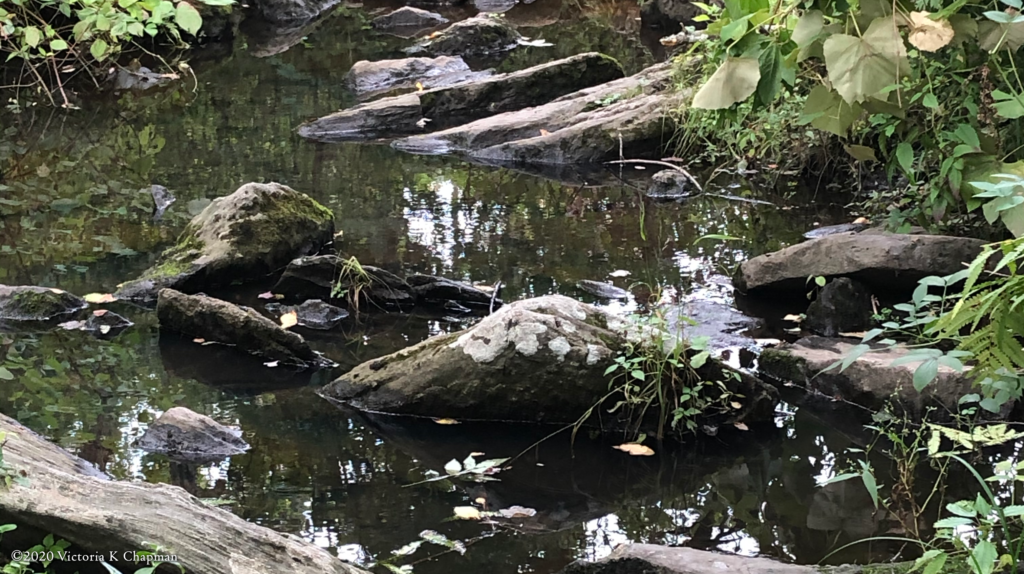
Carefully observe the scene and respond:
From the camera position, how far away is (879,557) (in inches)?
130

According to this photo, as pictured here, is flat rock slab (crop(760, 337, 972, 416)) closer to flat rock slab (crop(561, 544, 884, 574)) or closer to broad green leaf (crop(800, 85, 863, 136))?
flat rock slab (crop(561, 544, 884, 574))

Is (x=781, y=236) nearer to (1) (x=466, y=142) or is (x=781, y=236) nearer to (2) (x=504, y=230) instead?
(2) (x=504, y=230)

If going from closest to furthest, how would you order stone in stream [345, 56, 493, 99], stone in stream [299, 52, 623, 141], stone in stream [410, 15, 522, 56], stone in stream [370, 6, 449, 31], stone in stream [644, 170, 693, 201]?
stone in stream [644, 170, 693, 201] → stone in stream [299, 52, 623, 141] → stone in stream [345, 56, 493, 99] → stone in stream [410, 15, 522, 56] → stone in stream [370, 6, 449, 31]

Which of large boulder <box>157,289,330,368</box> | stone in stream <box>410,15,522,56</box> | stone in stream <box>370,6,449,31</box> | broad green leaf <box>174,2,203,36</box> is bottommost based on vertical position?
stone in stream <box>370,6,449,31</box>

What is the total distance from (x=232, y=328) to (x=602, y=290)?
1869mm

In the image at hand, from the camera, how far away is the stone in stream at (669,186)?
24.1 feet

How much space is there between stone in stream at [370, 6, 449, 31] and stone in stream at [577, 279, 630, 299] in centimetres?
1019

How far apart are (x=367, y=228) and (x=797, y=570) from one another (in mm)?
4298

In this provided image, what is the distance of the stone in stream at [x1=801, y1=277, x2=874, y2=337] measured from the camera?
4.89 metres

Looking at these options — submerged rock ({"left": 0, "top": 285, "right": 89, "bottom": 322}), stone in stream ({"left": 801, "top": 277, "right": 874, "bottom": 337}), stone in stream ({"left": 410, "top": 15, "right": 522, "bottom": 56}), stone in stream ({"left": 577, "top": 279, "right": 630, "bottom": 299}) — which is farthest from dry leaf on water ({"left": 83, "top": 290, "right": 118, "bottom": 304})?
stone in stream ({"left": 410, "top": 15, "right": 522, "bottom": 56})

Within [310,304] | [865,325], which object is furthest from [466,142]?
[865,325]

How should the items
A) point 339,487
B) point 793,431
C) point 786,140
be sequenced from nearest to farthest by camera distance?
point 339,487 → point 793,431 → point 786,140

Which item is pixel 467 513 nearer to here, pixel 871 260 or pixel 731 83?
pixel 731 83

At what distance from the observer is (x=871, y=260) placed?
16.2ft
